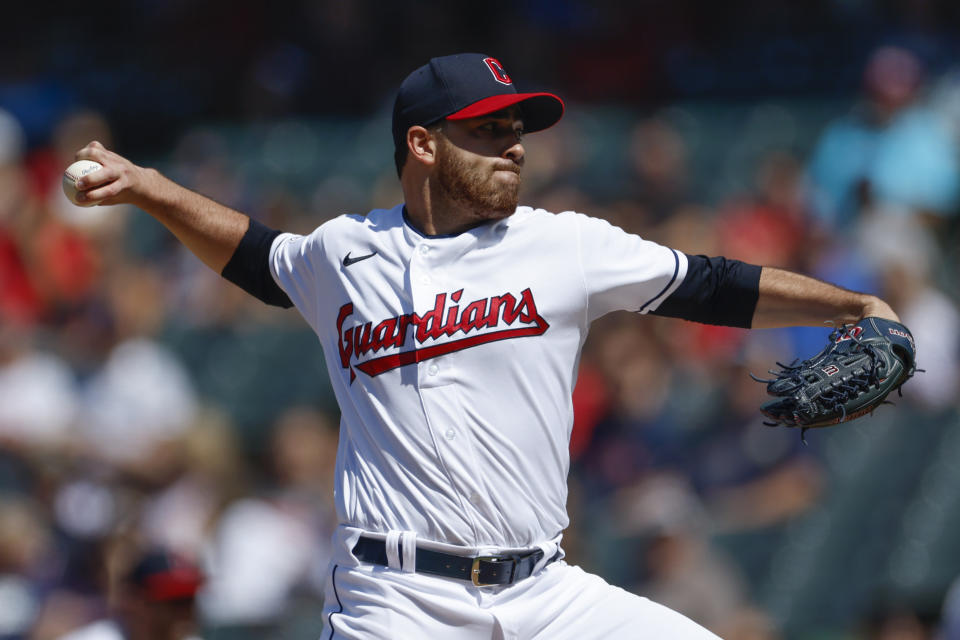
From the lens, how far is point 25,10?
1381 centimetres

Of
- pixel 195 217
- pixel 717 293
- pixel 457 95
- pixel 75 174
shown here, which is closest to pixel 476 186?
pixel 457 95

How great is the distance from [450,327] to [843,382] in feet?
2.94

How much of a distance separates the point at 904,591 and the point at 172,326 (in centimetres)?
544

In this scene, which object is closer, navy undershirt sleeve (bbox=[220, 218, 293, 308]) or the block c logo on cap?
the block c logo on cap

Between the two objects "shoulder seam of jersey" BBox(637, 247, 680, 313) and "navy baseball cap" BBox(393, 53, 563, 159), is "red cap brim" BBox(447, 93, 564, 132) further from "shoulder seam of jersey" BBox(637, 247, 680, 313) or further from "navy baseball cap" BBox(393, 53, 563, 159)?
"shoulder seam of jersey" BBox(637, 247, 680, 313)

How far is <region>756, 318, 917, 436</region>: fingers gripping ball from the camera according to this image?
2.96 meters

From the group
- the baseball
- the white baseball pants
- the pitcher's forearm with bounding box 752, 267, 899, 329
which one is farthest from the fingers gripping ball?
the baseball

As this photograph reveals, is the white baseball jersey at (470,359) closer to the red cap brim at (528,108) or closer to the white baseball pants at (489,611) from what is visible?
the white baseball pants at (489,611)

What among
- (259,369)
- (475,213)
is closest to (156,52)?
(259,369)

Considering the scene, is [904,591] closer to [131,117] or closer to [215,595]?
[215,595]

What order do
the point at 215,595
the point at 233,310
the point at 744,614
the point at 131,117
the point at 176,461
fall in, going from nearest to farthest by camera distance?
the point at 744,614
the point at 215,595
the point at 176,461
the point at 233,310
the point at 131,117

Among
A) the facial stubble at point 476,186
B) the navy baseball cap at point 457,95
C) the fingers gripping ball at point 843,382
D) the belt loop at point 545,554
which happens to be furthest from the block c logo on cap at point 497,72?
the belt loop at point 545,554

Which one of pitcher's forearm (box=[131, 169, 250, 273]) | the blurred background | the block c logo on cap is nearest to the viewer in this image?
the block c logo on cap

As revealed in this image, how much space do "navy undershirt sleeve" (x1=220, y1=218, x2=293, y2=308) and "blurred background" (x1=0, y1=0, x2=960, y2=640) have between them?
3.42ft
